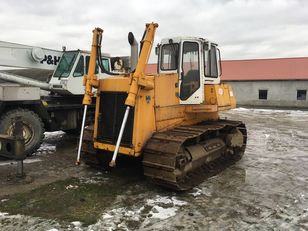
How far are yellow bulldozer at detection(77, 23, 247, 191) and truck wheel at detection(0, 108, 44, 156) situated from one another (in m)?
1.66

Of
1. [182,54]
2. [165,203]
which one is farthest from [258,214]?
[182,54]

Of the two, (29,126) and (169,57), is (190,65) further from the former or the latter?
(29,126)

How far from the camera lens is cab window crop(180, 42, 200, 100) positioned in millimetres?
7266

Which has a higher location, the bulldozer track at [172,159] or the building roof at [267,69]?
the building roof at [267,69]

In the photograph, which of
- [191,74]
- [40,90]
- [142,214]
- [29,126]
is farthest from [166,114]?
[40,90]

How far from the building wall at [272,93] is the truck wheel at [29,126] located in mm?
25553

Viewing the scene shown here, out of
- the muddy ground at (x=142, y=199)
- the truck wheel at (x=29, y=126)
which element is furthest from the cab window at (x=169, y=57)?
the truck wheel at (x=29, y=126)

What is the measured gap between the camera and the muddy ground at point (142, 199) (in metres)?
4.87

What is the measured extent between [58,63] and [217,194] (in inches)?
253

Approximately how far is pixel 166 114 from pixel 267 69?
28.2m

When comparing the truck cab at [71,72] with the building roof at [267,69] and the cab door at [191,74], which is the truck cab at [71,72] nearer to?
the cab door at [191,74]

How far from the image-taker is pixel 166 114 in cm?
688

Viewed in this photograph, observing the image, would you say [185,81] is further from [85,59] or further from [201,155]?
[85,59]

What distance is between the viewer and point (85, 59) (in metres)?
10.4
